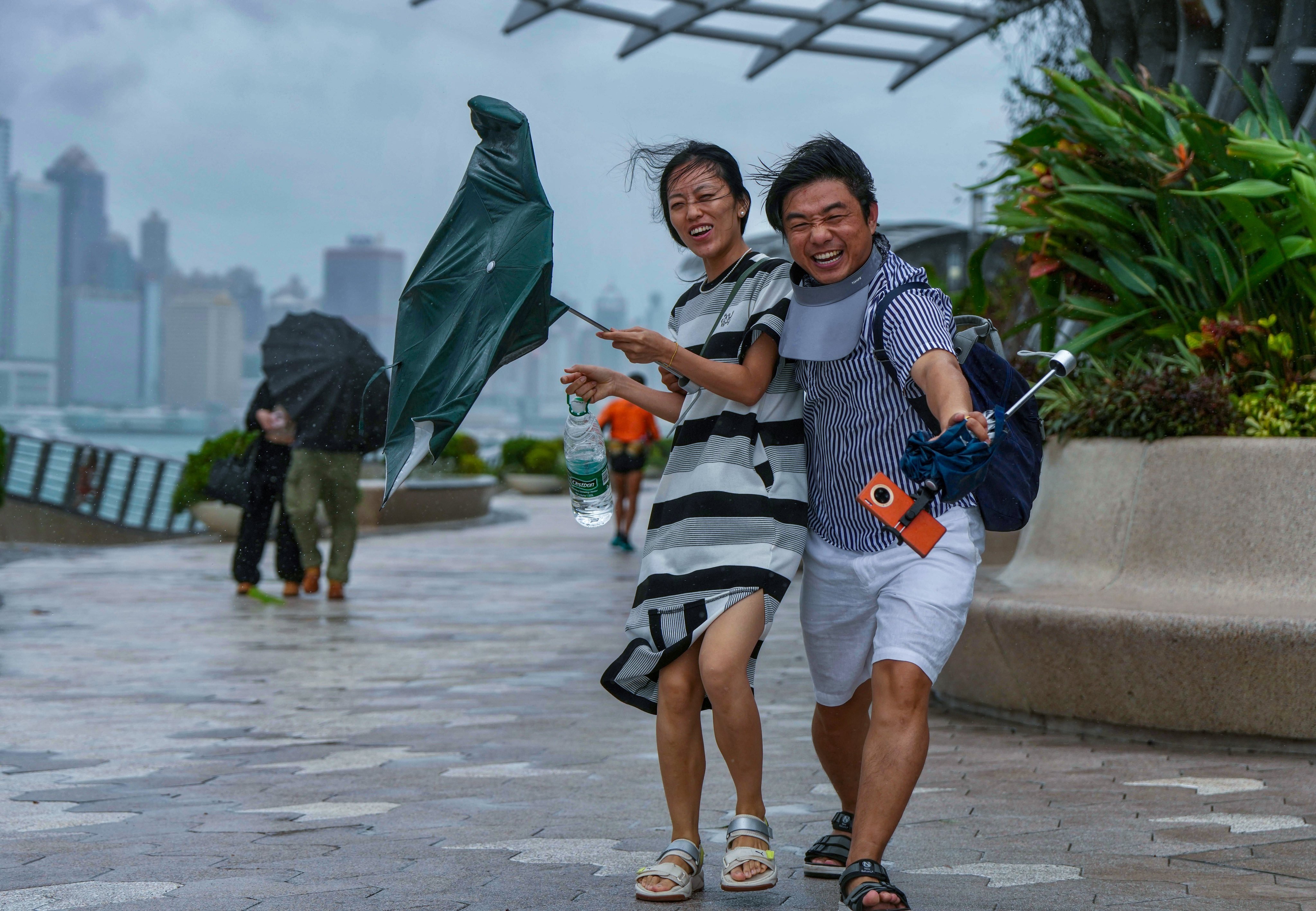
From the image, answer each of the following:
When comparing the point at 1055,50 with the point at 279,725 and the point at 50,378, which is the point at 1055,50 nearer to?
the point at 279,725

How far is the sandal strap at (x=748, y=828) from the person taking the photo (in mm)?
3074

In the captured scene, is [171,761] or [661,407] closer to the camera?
[661,407]

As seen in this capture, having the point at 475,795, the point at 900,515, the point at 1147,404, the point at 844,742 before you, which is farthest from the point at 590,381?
→ the point at 1147,404

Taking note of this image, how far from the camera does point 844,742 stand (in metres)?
3.34

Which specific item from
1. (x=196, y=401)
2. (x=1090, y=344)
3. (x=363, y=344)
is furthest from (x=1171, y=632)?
(x=196, y=401)

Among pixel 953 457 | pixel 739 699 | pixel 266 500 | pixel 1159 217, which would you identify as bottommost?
pixel 266 500

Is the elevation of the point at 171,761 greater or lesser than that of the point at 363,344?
lesser

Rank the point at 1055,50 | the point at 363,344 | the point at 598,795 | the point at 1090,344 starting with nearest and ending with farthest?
the point at 598,795, the point at 1090,344, the point at 363,344, the point at 1055,50

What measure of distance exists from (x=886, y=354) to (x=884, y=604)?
0.52m

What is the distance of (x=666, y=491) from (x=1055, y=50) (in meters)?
12.4

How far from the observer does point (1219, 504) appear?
5141 millimetres

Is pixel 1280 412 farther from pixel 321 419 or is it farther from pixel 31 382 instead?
pixel 31 382

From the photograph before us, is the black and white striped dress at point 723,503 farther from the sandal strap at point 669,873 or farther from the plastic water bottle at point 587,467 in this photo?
the sandal strap at point 669,873

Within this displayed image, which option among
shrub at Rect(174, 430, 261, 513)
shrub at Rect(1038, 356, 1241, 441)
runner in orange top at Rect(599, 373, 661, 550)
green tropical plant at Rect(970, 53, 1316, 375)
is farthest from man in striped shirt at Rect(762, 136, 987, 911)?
shrub at Rect(174, 430, 261, 513)
